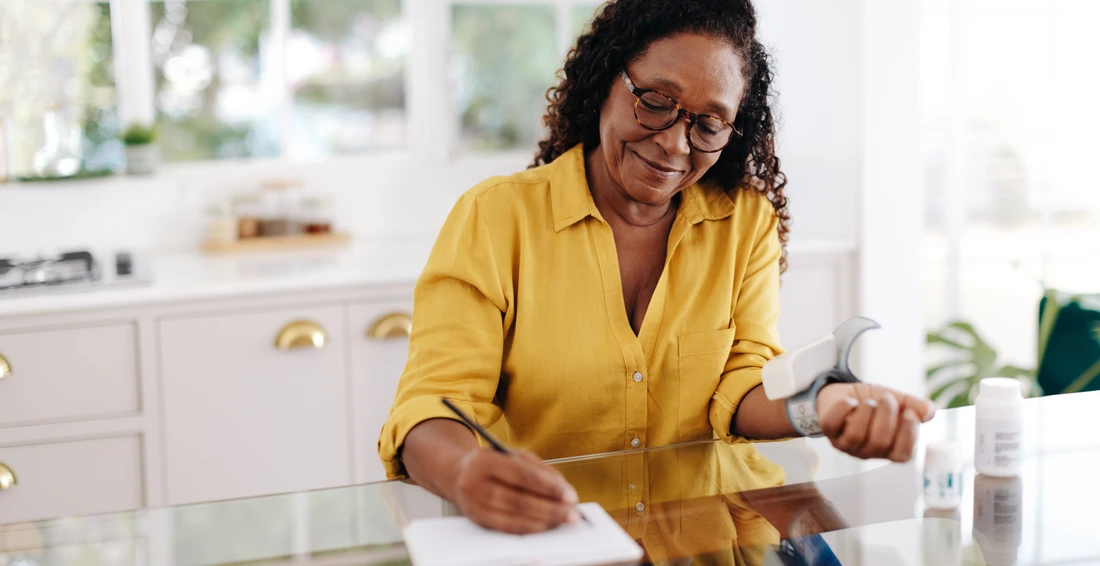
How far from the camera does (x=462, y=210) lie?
1.53 metres

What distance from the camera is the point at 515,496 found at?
3.45 feet

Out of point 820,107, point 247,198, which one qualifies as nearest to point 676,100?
point 820,107

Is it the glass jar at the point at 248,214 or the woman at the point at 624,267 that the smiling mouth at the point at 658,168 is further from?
the glass jar at the point at 248,214

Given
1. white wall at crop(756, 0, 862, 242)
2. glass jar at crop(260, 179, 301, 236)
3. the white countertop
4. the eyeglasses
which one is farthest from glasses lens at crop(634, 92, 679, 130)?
glass jar at crop(260, 179, 301, 236)

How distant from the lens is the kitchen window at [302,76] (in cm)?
304

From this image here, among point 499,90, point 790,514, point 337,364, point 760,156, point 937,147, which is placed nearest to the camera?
point 790,514

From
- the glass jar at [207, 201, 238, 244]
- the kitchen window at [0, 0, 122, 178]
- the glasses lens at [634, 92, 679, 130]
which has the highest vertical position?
the kitchen window at [0, 0, 122, 178]

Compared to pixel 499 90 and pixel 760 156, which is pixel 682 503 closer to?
pixel 760 156

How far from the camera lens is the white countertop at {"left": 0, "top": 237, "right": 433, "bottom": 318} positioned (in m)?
2.35

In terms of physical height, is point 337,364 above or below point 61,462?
above

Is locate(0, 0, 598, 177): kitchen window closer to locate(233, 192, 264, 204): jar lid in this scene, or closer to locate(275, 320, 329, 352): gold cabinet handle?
locate(233, 192, 264, 204): jar lid

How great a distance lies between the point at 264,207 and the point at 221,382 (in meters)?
0.80

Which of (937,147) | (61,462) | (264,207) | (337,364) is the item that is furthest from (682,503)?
(937,147)

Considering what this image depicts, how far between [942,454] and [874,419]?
0.31 feet
